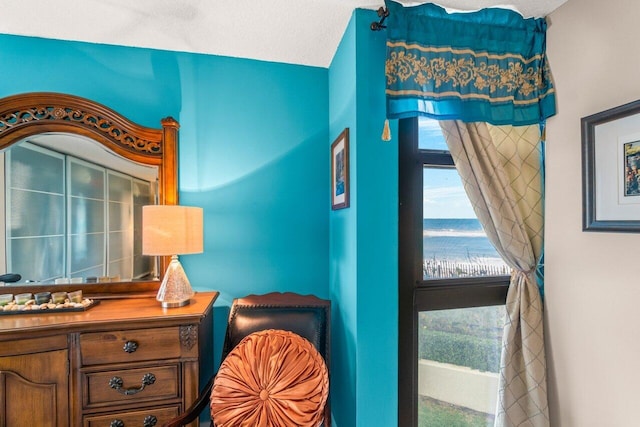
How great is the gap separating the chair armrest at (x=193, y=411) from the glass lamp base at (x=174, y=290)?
434 millimetres

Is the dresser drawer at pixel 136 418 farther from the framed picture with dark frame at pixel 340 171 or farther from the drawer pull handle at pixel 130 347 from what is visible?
the framed picture with dark frame at pixel 340 171

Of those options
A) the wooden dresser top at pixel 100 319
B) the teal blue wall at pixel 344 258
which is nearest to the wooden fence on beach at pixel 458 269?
the teal blue wall at pixel 344 258

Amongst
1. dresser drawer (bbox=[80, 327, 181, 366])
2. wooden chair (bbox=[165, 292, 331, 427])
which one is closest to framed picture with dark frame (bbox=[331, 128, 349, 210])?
wooden chair (bbox=[165, 292, 331, 427])

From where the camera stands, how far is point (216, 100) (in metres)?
1.95

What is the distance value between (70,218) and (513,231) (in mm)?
2449

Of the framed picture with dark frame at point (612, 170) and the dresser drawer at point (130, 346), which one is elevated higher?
the framed picture with dark frame at point (612, 170)

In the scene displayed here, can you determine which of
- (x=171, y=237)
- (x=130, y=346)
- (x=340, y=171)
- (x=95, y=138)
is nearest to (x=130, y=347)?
(x=130, y=346)

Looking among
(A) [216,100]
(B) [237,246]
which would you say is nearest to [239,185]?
(B) [237,246]

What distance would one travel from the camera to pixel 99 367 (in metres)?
1.34

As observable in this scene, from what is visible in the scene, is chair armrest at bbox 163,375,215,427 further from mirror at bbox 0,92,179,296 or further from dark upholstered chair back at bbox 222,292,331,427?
mirror at bbox 0,92,179,296

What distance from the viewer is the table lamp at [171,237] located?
1458 mm

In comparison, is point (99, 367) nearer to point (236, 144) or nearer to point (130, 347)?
point (130, 347)

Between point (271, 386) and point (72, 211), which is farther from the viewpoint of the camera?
point (72, 211)

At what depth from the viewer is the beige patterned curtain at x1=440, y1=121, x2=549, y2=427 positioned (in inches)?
62.2
